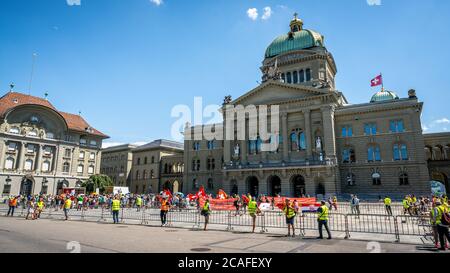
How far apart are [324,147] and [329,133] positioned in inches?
90.3

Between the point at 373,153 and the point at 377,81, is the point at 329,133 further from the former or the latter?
the point at 377,81

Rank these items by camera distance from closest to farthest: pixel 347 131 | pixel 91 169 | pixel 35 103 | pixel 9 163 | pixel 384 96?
pixel 347 131 → pixel 9 163 → pixel 35 103 → pixel 384 96 → pixel 91 169

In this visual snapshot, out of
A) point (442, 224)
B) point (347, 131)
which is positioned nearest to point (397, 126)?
point (347, 131)

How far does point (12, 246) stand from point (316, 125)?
43528mm

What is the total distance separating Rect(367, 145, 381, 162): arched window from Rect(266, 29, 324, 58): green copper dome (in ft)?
79.0

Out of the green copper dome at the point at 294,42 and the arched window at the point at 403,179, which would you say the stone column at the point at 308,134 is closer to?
the arched window at the point at 403,179

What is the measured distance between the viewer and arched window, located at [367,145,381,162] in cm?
4477

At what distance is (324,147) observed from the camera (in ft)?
151

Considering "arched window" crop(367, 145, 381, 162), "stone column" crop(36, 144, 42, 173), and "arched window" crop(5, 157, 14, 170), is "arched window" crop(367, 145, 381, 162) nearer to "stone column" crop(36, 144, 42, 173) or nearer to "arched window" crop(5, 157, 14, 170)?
"stone column" crop(36, 144, 42, 173)

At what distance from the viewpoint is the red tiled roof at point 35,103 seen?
53.5 meters

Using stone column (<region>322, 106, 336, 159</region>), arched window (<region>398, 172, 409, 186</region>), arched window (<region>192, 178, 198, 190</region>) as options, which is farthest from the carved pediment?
arched window (<region>192, 178, 198, 190</region>)

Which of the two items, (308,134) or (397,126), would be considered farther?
(308,134)
